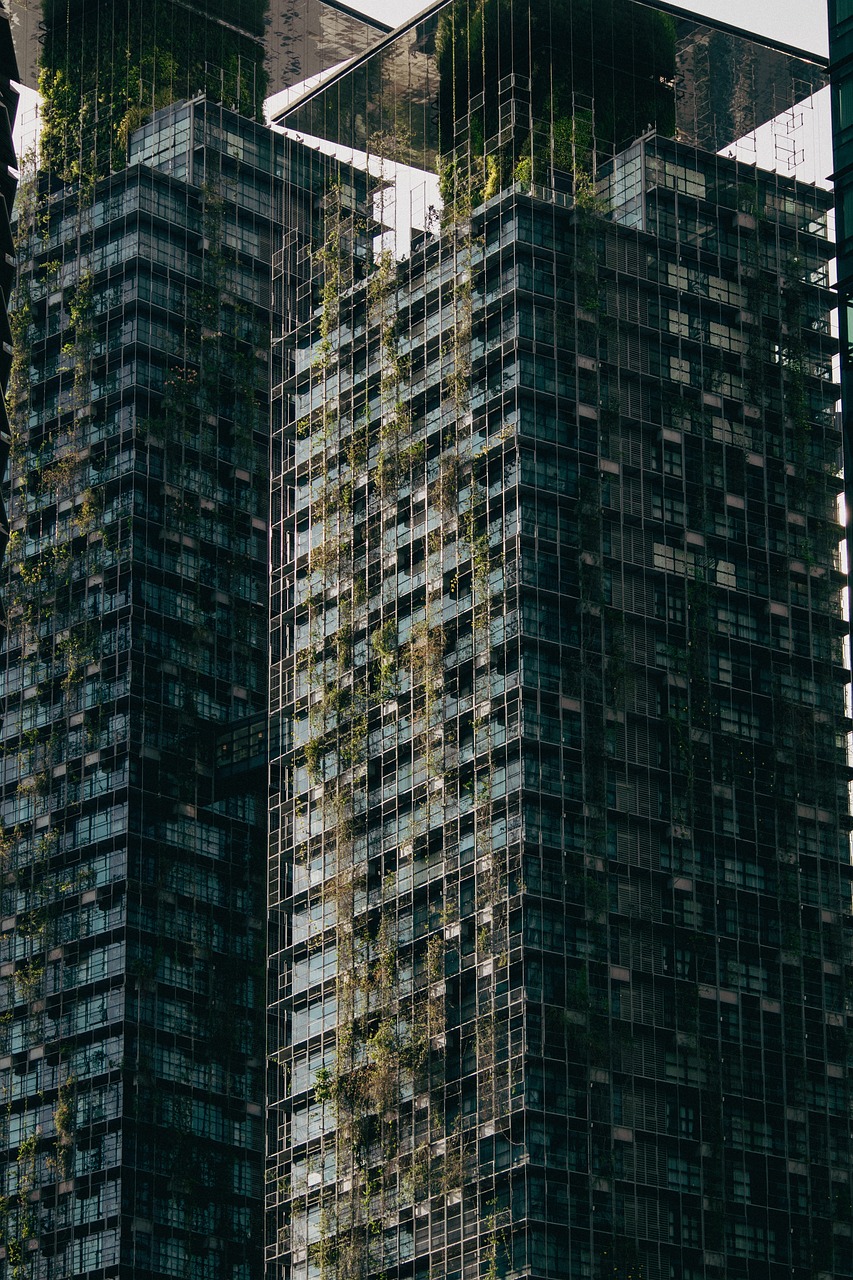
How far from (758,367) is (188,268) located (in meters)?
41.2

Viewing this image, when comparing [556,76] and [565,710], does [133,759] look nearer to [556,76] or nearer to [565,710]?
[565,710]

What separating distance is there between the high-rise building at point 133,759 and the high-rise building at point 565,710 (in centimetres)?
773

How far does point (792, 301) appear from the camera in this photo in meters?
178

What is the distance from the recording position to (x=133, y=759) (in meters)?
182

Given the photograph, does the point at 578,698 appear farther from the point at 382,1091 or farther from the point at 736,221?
the point at 736,221

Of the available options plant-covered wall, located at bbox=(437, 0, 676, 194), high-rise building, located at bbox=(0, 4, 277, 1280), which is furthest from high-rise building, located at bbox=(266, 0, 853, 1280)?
high-rise building, located at bbox=(0, 4, 277, 1280)

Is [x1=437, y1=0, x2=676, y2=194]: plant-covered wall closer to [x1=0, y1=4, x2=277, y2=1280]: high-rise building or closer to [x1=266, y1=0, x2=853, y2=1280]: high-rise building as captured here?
[x1=266, y1=0, x2=853, y2=1280]: high-rise building

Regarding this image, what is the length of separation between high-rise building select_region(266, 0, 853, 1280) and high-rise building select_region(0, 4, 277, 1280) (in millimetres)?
7733

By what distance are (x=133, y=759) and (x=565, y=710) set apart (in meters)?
33.9

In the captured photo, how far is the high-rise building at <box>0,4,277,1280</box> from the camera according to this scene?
175 m

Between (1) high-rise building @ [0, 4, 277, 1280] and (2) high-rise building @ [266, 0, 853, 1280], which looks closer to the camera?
(2) high-rise building @ [266, 0, 853, 1280]

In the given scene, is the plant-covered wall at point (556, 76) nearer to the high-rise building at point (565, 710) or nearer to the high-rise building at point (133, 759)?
the high-rise building at point (565, 710)

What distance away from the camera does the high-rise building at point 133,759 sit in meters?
175

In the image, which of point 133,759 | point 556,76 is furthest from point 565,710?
point 556,76
